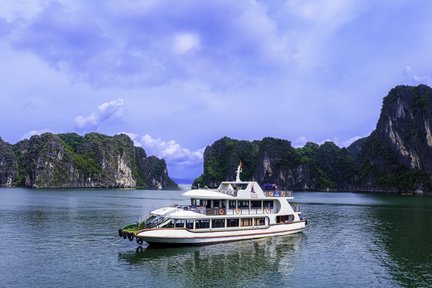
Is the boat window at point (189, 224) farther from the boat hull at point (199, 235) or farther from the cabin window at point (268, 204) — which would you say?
the cabin window at point (268, 204)

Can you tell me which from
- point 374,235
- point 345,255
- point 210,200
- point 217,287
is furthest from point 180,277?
point 374,235

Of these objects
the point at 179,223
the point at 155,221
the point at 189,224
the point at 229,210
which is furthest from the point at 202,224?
the point at 155,221

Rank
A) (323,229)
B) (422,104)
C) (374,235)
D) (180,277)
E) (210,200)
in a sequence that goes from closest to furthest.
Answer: (180,277)
(210,200)
(374,235)
(323,229)
(422,104)

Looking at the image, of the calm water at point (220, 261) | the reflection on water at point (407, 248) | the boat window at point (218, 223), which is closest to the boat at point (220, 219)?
the boat window at point (218, 223)

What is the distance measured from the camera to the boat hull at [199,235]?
35969 mm

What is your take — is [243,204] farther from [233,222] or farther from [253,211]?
[233,222]

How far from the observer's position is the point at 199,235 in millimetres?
37844

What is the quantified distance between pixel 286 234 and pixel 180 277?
20918mm

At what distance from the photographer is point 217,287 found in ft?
86.7

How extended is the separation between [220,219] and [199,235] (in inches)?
135

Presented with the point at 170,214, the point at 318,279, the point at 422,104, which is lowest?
the point at 318,279

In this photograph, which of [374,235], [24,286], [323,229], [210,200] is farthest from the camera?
[323,229]

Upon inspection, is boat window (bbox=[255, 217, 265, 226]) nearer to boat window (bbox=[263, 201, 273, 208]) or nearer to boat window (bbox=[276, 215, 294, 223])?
boat window (bbox=[263, 201, 273, 208])

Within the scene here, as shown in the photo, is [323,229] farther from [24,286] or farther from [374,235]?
[24,286]
